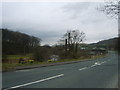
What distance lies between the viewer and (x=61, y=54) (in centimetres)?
5231

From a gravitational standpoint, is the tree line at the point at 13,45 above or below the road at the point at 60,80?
above

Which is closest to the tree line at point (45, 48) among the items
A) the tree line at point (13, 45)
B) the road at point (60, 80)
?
the tree line at point (13, 45)

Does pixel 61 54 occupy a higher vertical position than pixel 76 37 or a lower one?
lower

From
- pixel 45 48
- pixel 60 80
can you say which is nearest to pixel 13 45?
pixel 45 48

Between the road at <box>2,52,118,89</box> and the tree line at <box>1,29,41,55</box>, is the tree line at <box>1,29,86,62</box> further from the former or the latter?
the road at <box>2,52,118,89</box>

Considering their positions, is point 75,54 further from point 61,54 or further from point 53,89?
point 53,89

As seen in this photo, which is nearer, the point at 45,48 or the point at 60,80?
Result: the point at 60,80

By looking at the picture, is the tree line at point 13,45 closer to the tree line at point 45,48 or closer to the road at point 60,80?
the tree line at point 45,48

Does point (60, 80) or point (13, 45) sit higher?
point (13, 45)

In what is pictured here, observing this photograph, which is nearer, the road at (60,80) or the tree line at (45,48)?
the road at (60,80)

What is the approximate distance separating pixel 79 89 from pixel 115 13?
6.57 m

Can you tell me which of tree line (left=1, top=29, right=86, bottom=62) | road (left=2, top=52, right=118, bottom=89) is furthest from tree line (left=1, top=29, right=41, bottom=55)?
road (left=2, top=52, right=118, bottom=89)

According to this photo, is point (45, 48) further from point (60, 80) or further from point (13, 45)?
point (60, 80)

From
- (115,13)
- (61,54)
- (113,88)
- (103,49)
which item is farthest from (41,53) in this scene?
(103,49)
